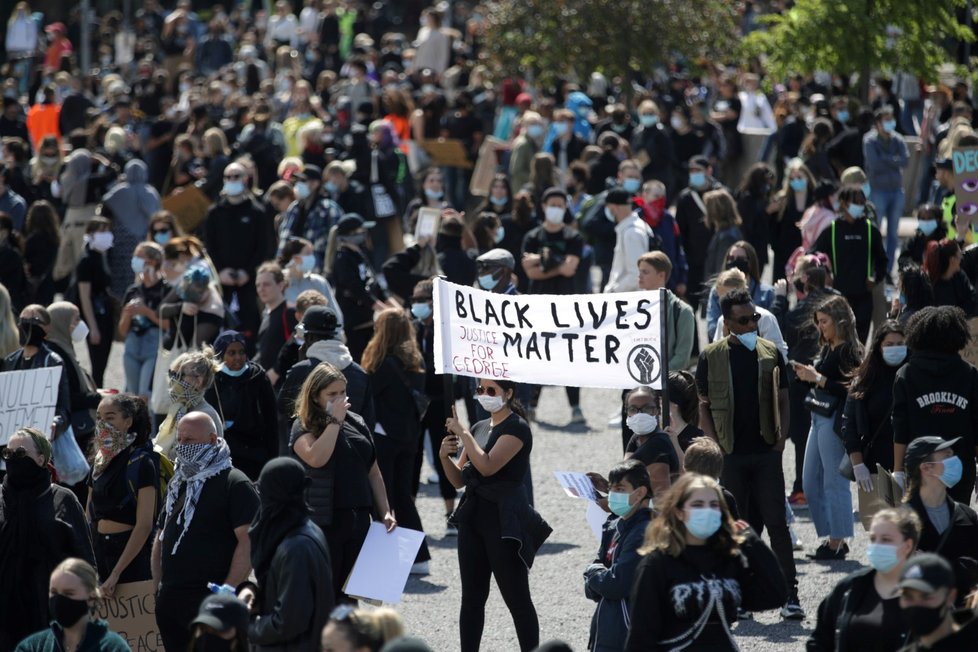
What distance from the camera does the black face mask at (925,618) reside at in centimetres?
572

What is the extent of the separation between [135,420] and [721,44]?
18.2 metres

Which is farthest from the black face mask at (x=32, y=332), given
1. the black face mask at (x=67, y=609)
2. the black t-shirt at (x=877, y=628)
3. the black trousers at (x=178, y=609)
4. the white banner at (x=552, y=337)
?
the black t-shirt at (x=877, y=628)

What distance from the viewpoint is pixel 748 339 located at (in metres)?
9.34

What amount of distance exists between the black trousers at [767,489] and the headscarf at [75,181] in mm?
9936

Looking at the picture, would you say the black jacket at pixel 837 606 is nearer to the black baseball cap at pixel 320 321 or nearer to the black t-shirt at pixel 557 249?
the black baseball cap at pixel 320 321

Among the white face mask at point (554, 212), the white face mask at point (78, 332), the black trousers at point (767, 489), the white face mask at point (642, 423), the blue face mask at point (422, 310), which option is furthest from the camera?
the white face mask at point (554, 212)

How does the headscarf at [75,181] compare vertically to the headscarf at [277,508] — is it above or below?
above

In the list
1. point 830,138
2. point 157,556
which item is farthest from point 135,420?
point 830,138

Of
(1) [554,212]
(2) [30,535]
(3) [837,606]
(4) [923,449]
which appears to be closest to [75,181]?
(1) [554,212]

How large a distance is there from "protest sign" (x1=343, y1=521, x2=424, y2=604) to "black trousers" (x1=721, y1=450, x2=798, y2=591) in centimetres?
199

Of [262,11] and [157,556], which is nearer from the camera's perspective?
[157,556]

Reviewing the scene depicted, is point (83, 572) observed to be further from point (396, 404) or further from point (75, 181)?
point (75, 181)

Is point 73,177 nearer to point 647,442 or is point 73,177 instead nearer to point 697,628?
point 647,442

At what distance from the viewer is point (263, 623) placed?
6.66 meters
